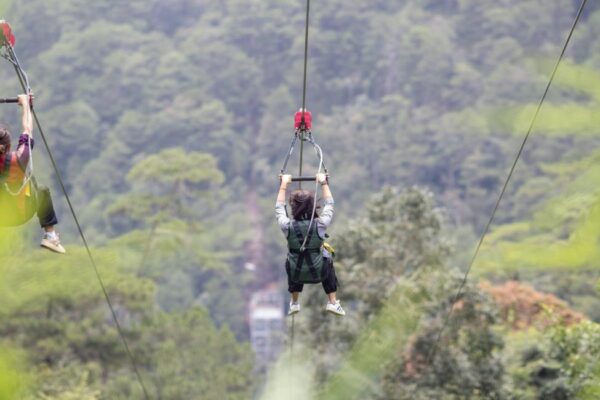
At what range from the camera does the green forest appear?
18.0 metres

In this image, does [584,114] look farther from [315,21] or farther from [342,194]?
[315,21]

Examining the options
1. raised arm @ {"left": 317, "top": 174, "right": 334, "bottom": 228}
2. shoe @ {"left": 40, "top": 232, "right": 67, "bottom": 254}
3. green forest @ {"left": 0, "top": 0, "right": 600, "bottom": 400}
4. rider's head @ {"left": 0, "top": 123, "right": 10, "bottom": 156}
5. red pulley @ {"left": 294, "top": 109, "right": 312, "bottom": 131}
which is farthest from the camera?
green forest @ {"left": 0, "top": 0, "right": 600, "bottom": 400}

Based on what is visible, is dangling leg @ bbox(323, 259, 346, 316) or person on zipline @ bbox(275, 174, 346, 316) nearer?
person on zipline @ bbox(275, 174, 346, 316)

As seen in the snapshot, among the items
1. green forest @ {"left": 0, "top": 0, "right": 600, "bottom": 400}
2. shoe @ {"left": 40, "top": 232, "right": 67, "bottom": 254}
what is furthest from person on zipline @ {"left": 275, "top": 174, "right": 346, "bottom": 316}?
shoe @ {"left": 40, "top": 232, "right": 67, "bottom": 254}

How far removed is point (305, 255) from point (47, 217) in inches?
66.2

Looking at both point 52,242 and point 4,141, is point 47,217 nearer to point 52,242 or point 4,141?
point 52,242

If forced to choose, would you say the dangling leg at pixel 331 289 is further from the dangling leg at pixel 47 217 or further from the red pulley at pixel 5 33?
the red pulley at pixel 5 33

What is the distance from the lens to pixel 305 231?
288 inches

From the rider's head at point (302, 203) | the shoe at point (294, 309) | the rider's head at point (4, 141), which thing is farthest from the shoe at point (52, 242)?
the shoe at point (294, 309)

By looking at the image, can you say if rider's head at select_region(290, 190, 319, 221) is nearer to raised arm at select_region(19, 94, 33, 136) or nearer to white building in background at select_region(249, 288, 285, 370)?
raised arm at select_region(19, 94, 33, 136)

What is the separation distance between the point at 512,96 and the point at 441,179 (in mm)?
6367

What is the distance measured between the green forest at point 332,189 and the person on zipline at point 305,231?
4.19ft

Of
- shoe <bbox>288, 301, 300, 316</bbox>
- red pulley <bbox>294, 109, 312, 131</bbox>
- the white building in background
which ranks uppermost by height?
the white building in background

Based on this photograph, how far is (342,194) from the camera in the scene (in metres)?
53.0
